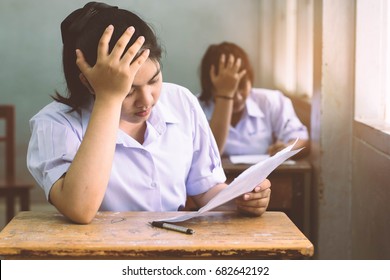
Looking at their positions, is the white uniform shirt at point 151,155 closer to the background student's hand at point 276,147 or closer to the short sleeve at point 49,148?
the short sleeve at point 49,148

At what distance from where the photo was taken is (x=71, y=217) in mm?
1547

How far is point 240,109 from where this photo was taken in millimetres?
3730

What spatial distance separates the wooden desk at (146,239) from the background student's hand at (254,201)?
3 centimetres

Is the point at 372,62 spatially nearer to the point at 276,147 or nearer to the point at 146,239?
the point at 276,147

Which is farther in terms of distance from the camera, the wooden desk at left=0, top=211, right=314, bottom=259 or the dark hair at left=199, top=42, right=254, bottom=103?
Result: the dark hair at left=199, top=42, right=254, bottom=103

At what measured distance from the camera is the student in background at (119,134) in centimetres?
154

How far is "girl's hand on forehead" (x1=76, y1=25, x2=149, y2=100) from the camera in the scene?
1.52 metres

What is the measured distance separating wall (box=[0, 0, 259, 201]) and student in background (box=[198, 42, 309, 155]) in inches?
38.5

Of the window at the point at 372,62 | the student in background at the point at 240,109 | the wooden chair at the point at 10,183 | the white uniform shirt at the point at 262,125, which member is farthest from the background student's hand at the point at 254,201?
the wooden chair at the point at 10,183

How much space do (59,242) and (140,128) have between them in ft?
1.63

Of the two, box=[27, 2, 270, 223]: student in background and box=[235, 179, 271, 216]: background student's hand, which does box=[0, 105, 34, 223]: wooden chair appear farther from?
box=[235, 179, 271, 216]: background student's hand

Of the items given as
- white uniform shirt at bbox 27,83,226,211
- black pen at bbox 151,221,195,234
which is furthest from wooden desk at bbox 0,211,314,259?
white uniform shirt at bbox 27,83,226,211

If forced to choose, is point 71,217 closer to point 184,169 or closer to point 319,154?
point 184,169
